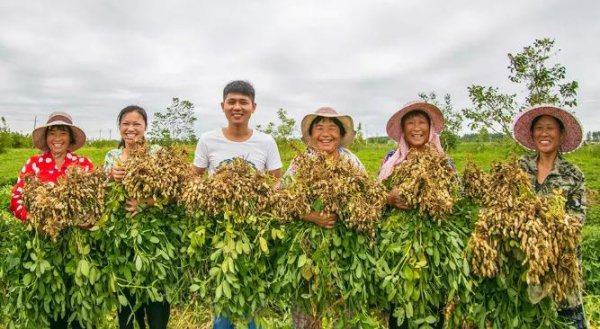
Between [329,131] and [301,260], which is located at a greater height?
[329,131]

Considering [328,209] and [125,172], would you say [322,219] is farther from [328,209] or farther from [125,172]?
[125,172]

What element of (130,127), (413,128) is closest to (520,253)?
(413,128)

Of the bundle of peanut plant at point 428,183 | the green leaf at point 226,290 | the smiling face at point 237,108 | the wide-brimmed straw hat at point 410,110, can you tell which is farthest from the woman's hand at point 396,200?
the smiling face at point 237,108

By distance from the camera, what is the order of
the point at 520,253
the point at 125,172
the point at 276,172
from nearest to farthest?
the point at 520,253 → the point at 125,172 → the point at 276,172

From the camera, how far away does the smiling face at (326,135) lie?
2.79 metres

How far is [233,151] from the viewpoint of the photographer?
2846 mm

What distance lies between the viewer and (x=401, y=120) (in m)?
2.86

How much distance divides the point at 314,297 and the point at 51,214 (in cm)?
135

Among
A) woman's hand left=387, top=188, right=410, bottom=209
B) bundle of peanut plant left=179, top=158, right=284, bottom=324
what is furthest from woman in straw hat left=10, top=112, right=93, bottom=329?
woman's hand left=387, top=188, right=410, bottom=209

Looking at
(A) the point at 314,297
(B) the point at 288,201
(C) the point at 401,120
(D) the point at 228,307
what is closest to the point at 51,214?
(D) the point at 228,307

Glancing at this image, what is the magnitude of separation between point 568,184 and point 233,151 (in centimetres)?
193

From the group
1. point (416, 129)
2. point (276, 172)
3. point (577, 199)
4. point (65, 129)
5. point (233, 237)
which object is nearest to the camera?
point (233, 237)

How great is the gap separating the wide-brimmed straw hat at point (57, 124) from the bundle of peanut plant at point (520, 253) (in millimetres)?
2433

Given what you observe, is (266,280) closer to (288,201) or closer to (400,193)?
(288,201)
